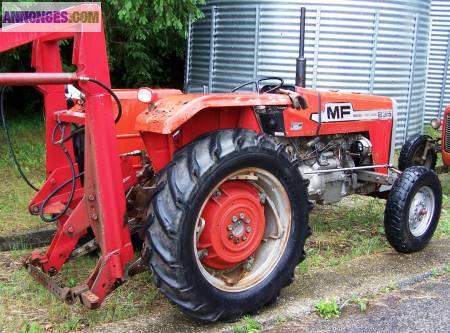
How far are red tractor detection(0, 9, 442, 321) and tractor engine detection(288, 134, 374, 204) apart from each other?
0.08 metres

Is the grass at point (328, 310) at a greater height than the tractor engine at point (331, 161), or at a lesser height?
lesser

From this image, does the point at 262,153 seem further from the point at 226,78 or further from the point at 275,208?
the point at 226,78

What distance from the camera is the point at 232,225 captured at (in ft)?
11.1

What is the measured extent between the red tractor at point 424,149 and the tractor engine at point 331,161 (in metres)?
1.87

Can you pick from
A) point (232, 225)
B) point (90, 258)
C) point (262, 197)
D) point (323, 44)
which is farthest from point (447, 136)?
point (90, 258)

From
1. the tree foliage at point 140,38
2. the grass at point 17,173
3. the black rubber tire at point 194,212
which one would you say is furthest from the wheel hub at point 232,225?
the tree foliage at point 140,38

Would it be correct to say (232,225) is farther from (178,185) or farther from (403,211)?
(403,211)

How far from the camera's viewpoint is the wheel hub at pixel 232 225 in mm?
3305

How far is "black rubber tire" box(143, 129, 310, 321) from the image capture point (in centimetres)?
299

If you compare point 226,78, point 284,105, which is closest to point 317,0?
point 226,78

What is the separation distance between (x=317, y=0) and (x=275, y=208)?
639cm

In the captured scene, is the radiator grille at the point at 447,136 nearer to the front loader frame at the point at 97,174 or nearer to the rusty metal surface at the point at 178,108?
the rusty metal surface at the point at 178,108

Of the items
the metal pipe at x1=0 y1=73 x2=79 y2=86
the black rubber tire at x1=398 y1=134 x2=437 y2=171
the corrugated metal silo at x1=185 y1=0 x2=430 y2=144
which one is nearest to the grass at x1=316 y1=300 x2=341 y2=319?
the metal pipe at x1=0 y1=73 x2=79 y2=86

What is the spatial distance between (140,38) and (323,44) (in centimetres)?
316
